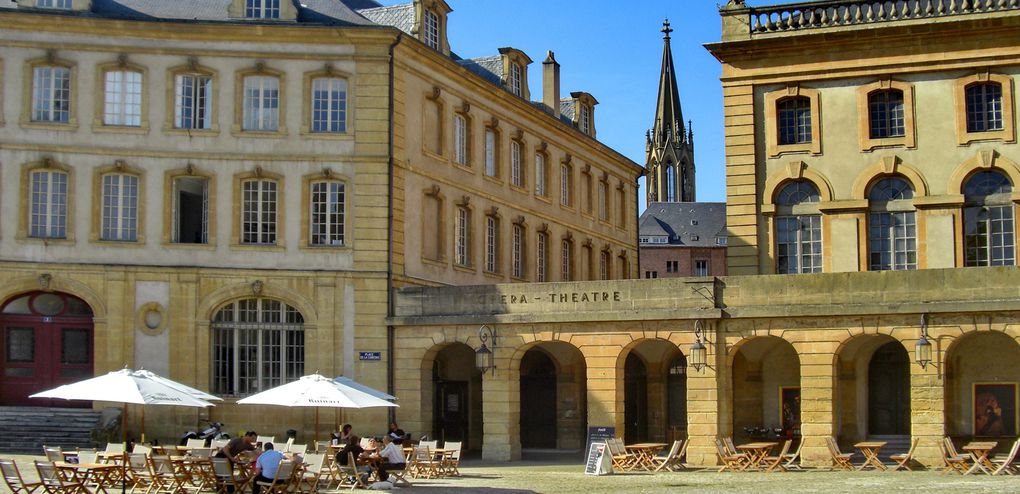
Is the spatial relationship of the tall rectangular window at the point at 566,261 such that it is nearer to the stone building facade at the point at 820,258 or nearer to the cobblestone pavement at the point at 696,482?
the stone building facade at the point at 820,258

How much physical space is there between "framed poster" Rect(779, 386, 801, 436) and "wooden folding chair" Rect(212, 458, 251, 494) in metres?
15.3

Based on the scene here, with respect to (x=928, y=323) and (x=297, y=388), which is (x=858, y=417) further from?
(x=297, y=388)

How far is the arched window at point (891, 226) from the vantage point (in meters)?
34.1

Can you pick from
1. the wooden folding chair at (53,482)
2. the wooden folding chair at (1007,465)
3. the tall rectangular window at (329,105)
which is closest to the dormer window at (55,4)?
the tall rectangular window at (329,105)

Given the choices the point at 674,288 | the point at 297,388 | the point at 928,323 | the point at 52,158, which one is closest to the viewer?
the point at 297,388

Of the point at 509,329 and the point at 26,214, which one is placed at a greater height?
the point at 26,214

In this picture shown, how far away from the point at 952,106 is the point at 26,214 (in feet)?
72.5

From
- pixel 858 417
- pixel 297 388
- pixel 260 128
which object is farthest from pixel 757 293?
pixel 260 128

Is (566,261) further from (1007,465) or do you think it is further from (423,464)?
→ (1007,465)

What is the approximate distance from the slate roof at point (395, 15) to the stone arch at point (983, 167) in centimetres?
1453

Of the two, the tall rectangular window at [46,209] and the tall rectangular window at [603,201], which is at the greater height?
the tall rectangular window at [603,201]

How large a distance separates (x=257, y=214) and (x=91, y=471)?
1410cm

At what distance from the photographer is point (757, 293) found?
31312 mm

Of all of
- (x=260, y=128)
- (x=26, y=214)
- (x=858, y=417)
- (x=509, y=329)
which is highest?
(x=260, y=128)
